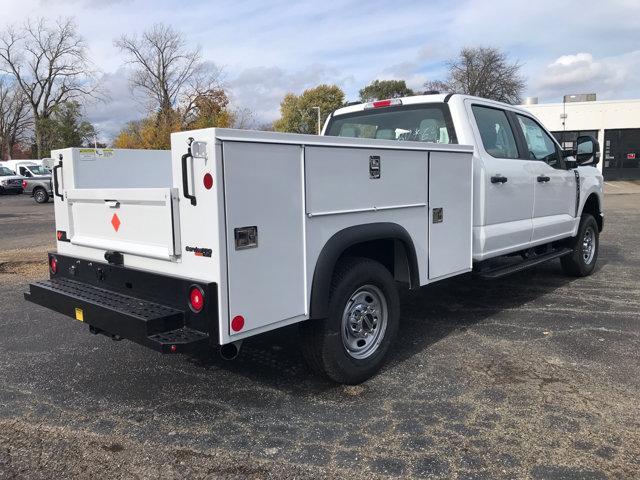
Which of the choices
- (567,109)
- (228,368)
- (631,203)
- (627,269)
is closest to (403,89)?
(567,109)

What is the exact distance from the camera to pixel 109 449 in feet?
10.7

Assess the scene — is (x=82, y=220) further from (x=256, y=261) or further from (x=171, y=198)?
(x=256, y=261)

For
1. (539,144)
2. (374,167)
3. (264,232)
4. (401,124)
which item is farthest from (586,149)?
(264,232)

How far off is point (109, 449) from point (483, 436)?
218 cm

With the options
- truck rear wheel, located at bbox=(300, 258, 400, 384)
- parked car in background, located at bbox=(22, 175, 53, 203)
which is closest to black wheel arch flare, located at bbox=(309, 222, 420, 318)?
truck rear wheel, located at bbox=(300, 258, 400, 384)

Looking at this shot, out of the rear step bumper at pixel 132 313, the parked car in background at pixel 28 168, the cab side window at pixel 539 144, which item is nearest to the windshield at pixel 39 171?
the parked car in background at pixel 28 168

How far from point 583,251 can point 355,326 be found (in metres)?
4.85

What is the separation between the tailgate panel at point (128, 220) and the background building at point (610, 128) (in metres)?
34.1

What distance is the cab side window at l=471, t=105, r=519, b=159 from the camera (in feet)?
17.6

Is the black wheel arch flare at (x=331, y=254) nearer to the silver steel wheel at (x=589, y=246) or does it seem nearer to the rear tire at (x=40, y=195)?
the silver steel wheel at (x=589, y=246)

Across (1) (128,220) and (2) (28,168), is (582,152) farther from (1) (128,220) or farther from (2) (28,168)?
(2) (28,168)

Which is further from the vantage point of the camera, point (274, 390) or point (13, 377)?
point (13, 377)

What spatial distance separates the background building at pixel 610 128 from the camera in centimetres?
3378

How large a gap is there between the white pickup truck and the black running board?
34mm
